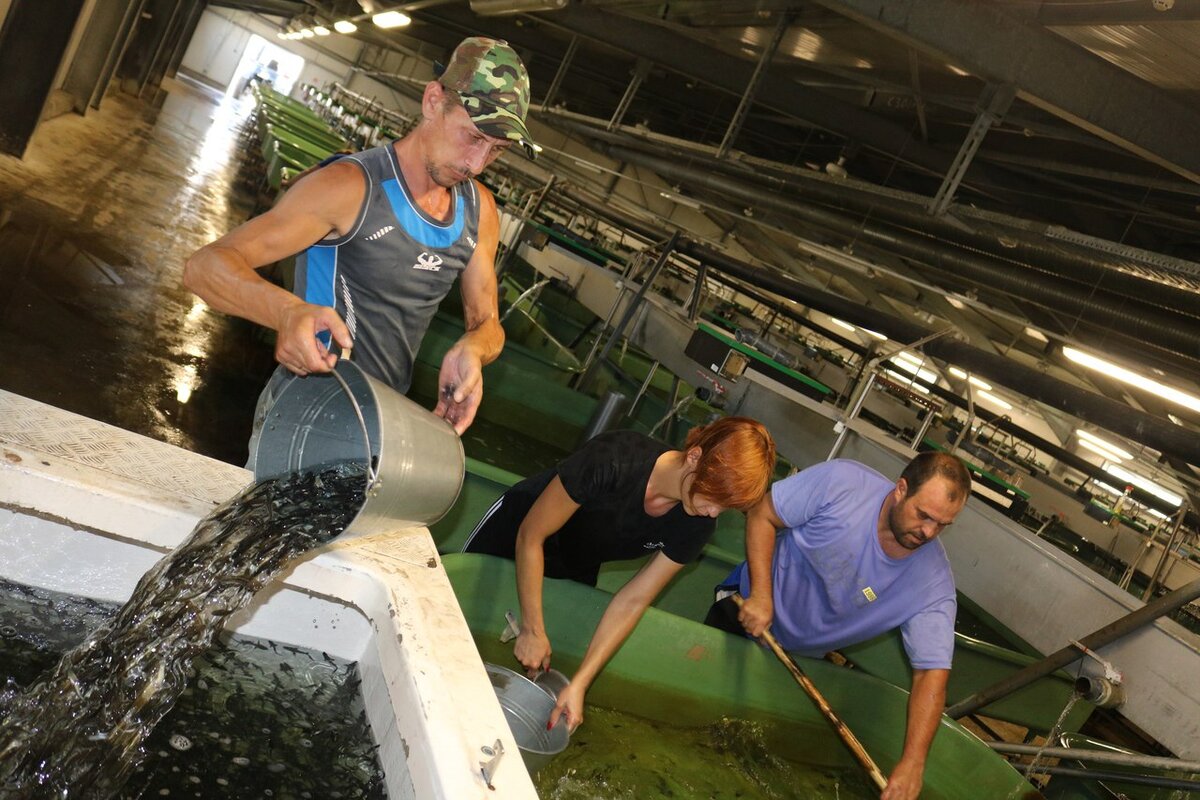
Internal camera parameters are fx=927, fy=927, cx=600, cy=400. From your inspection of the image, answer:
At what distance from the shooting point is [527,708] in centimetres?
197

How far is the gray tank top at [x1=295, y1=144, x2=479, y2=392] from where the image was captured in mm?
1665

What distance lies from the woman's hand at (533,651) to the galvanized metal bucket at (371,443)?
2.08 feet

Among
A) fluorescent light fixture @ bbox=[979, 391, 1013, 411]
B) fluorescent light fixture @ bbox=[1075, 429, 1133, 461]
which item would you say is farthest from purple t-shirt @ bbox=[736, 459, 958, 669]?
fluorescent light fixture @ bbox=[979, 391, 1013, 411]

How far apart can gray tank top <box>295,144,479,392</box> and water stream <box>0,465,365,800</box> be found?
367 millimetres

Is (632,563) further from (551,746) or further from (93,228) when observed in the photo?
(93,228)

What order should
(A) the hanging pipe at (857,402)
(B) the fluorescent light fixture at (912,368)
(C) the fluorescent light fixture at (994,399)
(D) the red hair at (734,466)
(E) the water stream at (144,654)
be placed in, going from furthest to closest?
1. (C) the fluorescent light fixture at (994,399)
2. (B) the fluorescent light fixture at (912,368)
3. (A) the hanging pipe at (857,402)
4. (D) the red hair at (734,466)
5. (E) the water stream at (144,654)

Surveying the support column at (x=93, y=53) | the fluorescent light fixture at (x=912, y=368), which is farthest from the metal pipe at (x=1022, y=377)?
the support column at (x=93, y=53)

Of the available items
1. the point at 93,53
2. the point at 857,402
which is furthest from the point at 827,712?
the point at 93,53

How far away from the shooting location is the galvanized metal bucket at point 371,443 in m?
1.33

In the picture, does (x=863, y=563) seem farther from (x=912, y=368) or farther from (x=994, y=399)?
(x=994, y=399)

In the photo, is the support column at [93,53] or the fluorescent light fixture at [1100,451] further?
the support column at [93,53]

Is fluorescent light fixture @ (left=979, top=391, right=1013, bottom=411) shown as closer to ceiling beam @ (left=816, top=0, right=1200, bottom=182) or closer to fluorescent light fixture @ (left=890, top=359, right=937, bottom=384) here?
fluorescent light fixture @ (left=890, top=359, right=937, bottom=384)

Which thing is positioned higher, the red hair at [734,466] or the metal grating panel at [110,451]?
the red hair at [734,466]

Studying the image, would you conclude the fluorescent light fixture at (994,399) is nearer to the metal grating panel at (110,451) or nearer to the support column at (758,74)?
the support column at (758,74)
